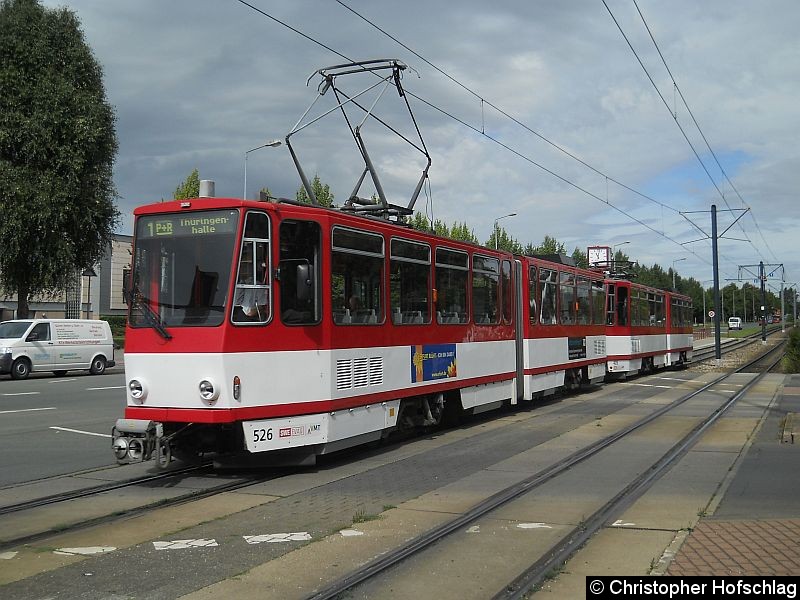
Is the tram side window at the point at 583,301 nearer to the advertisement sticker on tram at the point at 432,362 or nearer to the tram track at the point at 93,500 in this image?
the advertisement sticker on tram at the point at 432,362

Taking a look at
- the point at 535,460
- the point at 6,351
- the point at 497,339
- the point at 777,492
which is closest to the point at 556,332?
the point at 497,339

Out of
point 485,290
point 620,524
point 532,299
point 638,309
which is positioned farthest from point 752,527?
point 638,309

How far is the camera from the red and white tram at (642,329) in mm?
25688

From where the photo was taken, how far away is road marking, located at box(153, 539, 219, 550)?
6.34m

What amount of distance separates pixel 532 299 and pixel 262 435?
928cm

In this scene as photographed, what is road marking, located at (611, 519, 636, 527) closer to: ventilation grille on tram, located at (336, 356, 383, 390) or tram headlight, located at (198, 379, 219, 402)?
ventilation grille on tram, located at (336, 356, 383, 390)

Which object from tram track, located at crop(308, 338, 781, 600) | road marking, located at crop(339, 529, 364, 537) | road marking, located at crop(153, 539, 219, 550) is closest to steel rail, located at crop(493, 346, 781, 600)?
tram track, located at crop(308, 338, 781, 600)

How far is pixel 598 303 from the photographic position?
22.8 m

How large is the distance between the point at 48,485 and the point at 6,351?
62.2 feet

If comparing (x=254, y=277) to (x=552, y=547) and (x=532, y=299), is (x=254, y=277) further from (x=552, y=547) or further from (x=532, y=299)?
(x=532, y=299)

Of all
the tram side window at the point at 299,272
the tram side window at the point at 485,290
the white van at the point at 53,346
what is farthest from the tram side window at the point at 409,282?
the white van at the point at 53,346

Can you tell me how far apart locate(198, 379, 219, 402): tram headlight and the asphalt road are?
96.8 inches

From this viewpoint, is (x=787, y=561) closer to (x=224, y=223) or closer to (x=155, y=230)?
(x=224, y=223)

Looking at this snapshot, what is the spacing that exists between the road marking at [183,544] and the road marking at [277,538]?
0.30 meters
